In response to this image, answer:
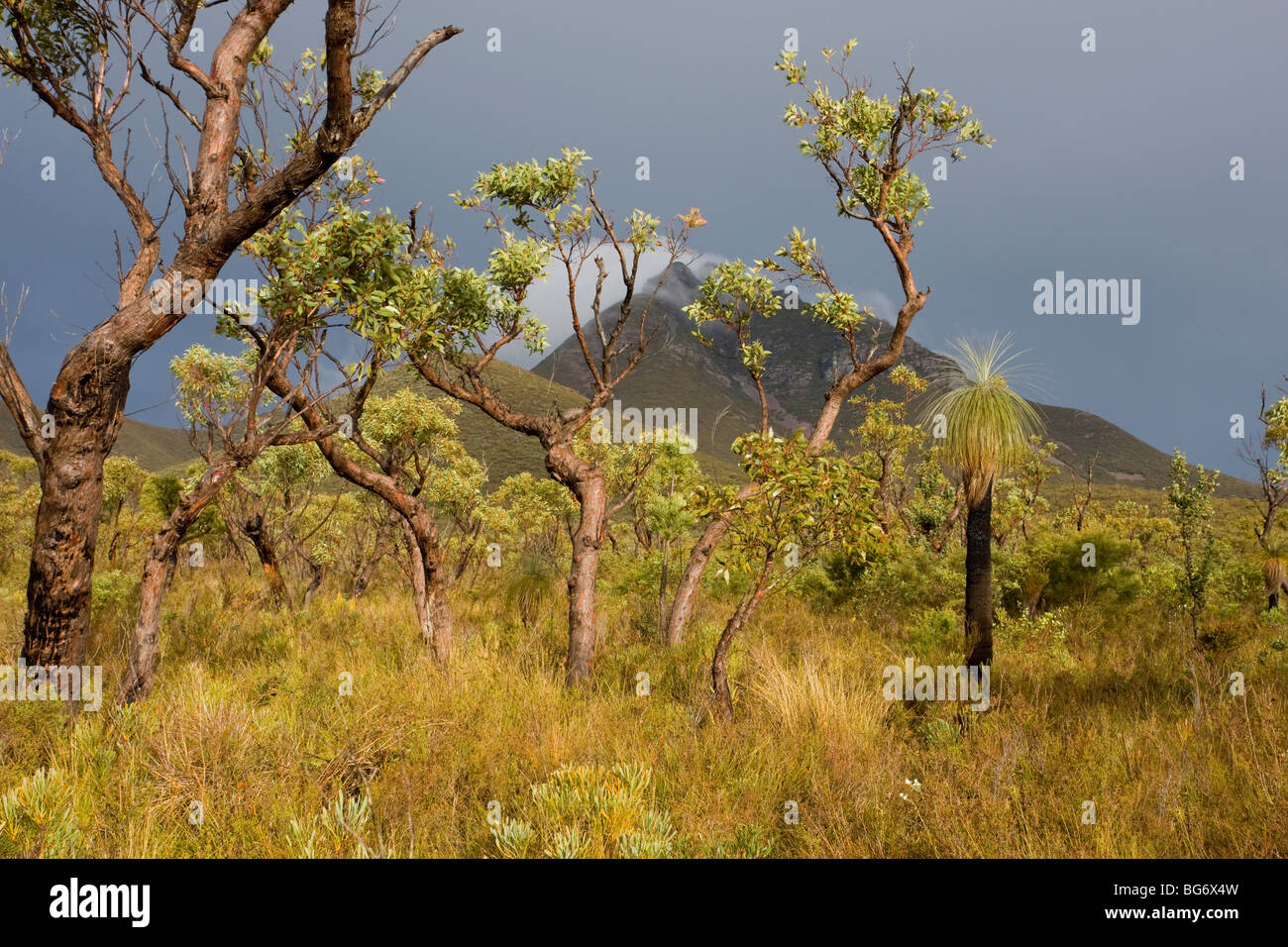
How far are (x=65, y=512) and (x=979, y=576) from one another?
10242mm

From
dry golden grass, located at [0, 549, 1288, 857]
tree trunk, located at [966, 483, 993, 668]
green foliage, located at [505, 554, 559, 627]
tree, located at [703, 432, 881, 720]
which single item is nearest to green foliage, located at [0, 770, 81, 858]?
dry golden grass, located at [0, 549, 1288, 857]

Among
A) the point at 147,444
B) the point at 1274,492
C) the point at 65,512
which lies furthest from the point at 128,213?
the point at 147,444

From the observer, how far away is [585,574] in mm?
8586

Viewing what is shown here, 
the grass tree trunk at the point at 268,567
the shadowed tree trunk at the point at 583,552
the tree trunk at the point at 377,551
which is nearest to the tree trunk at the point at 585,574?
the shadowed tree trunk at the point at 583,552

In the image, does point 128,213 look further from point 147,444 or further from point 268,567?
point 147,444

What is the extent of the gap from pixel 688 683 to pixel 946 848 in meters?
3.98

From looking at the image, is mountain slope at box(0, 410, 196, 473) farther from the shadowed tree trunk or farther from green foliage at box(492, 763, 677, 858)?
green foliage at box(492, 763, 677, 858)

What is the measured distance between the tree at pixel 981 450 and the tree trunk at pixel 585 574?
469 cm

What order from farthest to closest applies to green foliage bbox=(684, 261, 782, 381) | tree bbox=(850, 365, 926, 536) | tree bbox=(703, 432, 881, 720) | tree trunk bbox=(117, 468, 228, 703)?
tree bbox=(850, 365, 926, 536) < green foliage bbox=(684, 261, 782, 381) < tree bbox=(703, 432, 881, 720) < tree trunk bbox=(117, 468, 228, 703)

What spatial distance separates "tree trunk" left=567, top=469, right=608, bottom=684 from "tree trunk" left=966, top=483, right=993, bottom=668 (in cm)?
481

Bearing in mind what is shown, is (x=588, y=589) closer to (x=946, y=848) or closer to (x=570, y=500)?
(x=946, y=848)

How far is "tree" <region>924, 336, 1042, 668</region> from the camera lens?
7867 mm

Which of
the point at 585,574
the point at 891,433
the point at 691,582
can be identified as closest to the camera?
the point at 585,574

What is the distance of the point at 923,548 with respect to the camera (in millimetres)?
16125
